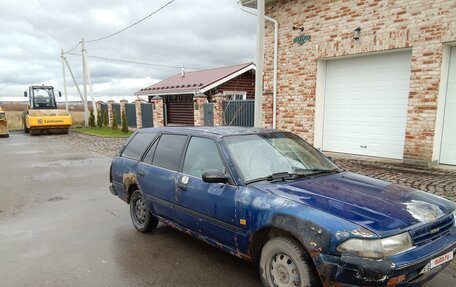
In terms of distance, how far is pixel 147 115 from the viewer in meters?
21.1

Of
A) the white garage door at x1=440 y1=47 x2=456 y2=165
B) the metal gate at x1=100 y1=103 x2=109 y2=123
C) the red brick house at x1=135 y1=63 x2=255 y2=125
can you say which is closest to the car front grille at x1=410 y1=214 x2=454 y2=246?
the white garage door at x1=440 y1=47 x2=456 y2=165

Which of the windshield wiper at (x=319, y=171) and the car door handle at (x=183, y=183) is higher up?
the windshield wiper at (x=319, y=171)

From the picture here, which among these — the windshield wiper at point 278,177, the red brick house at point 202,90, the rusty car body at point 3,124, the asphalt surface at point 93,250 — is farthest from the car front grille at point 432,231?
the rusty car body at point 3,124

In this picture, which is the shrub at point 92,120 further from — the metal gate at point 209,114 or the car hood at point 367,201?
the car hood at point 367,201

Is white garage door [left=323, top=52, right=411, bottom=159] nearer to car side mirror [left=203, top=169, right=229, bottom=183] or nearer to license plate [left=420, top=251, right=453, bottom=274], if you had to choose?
license plate [left=420, top=251, right=453, bottom=274]

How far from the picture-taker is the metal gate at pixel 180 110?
20.3 metres

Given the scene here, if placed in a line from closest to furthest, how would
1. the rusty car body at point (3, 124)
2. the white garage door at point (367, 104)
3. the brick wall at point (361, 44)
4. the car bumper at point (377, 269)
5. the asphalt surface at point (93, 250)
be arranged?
the car bumper at point (377, 269) → the asphalt surface at point (93, 250) → the brick wall at point (361, 44) → the white garage door at point (367, 104) → the rusty car body at point (3, 124)

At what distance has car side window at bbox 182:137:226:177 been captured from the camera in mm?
3666


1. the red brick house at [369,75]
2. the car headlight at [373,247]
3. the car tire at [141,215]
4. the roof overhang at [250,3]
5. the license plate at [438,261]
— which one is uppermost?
the roof overhang at [250,3]

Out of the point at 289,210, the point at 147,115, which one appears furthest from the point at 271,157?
the point at 147,115

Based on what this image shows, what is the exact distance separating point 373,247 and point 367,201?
1.87ft

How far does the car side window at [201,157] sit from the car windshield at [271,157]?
182 millimetres

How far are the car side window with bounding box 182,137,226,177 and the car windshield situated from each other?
0.18m

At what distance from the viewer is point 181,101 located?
69.1ft
